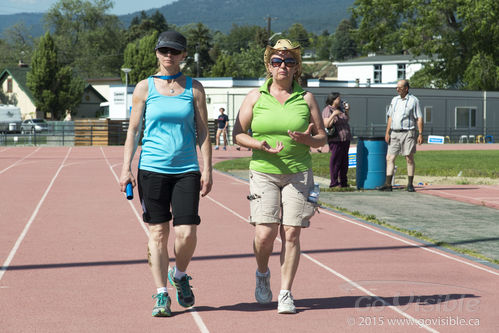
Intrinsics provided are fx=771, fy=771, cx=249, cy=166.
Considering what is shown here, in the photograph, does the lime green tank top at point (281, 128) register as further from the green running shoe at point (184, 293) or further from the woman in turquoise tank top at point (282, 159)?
the green running shoe at point (184, 293)

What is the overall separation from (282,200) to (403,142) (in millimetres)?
8306

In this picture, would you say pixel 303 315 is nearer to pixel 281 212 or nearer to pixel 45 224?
pixel 281 212

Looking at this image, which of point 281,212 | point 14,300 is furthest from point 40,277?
point 281,212

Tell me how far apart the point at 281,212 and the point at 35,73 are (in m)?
67.2

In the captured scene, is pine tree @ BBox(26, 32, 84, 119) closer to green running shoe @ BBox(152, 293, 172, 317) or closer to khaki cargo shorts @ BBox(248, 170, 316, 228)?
khaki cargo shorts @ BBox(248, 170, 316, 228)

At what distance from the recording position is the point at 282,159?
18.3 ft

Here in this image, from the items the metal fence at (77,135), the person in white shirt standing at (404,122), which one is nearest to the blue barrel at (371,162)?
the person in white shirt standing at (404,122)

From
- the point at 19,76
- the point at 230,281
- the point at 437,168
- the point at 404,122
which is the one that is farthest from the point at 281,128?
the point at 19,76

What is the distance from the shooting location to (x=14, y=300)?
5.78 m

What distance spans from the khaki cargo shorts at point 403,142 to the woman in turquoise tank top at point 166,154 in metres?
8.52

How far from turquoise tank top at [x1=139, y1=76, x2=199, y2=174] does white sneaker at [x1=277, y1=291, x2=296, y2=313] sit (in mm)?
1106

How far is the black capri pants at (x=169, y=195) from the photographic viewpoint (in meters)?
5.37

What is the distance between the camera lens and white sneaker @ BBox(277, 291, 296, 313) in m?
5.41

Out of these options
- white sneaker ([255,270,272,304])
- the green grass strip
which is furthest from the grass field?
white sneaker ([255,270,272,304])
